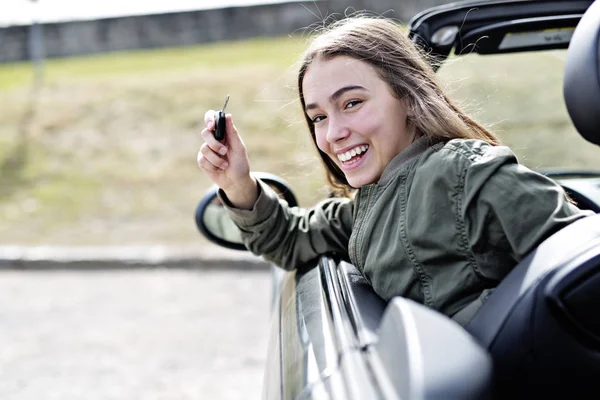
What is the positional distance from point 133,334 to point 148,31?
11.2 m

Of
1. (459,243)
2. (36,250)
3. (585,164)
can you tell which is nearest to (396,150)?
(459,243)

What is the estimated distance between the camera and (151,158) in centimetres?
970

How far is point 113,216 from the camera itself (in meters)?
8.02

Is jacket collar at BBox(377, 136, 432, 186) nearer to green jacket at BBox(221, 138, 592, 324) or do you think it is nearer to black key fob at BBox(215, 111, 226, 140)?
green jacket at BBox(221, 138, 592, 324)

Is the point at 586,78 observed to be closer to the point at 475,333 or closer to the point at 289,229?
the point at 475,333

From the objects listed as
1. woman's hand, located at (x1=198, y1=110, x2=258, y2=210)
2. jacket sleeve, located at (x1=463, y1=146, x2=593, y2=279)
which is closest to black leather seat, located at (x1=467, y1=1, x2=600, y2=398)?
jacket sleeve, located at (x1=463, y1=146, x2=593, y2=279)

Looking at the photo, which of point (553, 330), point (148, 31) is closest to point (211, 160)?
point (553, 330)

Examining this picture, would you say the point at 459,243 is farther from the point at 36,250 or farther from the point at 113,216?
the point at 113,216

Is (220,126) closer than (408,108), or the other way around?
(408,108)

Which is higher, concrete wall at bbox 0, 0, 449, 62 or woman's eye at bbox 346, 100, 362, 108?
woman's eye at bbox 346, 100, 362, 108

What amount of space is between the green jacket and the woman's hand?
0.52 meters

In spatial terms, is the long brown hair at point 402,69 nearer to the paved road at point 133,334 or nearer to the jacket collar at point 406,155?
the jacket collar at point 406,155

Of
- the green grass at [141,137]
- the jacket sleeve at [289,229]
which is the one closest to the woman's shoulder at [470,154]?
the jacket sleeve at [289,229]

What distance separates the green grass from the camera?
13.8 feet
